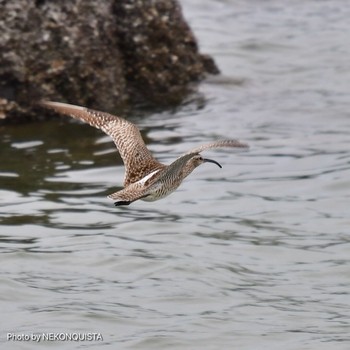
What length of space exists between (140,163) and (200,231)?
1484 mm

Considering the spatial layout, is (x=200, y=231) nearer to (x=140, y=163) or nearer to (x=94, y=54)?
(x=140, y=163)

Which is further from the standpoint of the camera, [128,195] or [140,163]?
[140,163]

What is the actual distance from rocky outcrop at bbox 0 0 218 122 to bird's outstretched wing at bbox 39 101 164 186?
2.30 meters

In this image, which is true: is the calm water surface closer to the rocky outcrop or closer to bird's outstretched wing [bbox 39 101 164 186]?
the rocky outcrop

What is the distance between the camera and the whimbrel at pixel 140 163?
7.23 m

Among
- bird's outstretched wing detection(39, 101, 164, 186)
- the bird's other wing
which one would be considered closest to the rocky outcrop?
bird's outstretched wing detection(39, 101, 164, 186)

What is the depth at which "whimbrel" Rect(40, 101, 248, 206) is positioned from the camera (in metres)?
7.23

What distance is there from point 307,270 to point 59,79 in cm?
361

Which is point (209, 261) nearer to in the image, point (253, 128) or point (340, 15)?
point (253, 128)

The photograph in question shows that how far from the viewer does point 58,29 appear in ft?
37.1

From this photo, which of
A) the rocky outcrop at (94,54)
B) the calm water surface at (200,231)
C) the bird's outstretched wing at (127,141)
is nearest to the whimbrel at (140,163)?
the bird's outstretched wing at (127,141)

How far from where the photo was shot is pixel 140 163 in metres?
8.28

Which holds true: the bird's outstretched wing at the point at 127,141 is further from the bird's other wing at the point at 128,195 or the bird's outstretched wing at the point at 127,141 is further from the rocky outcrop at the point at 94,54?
the rocky outcrop at the point at 94,54

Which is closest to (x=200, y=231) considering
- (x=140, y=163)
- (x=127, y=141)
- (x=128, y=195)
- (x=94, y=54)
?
(x=127, y=141)
